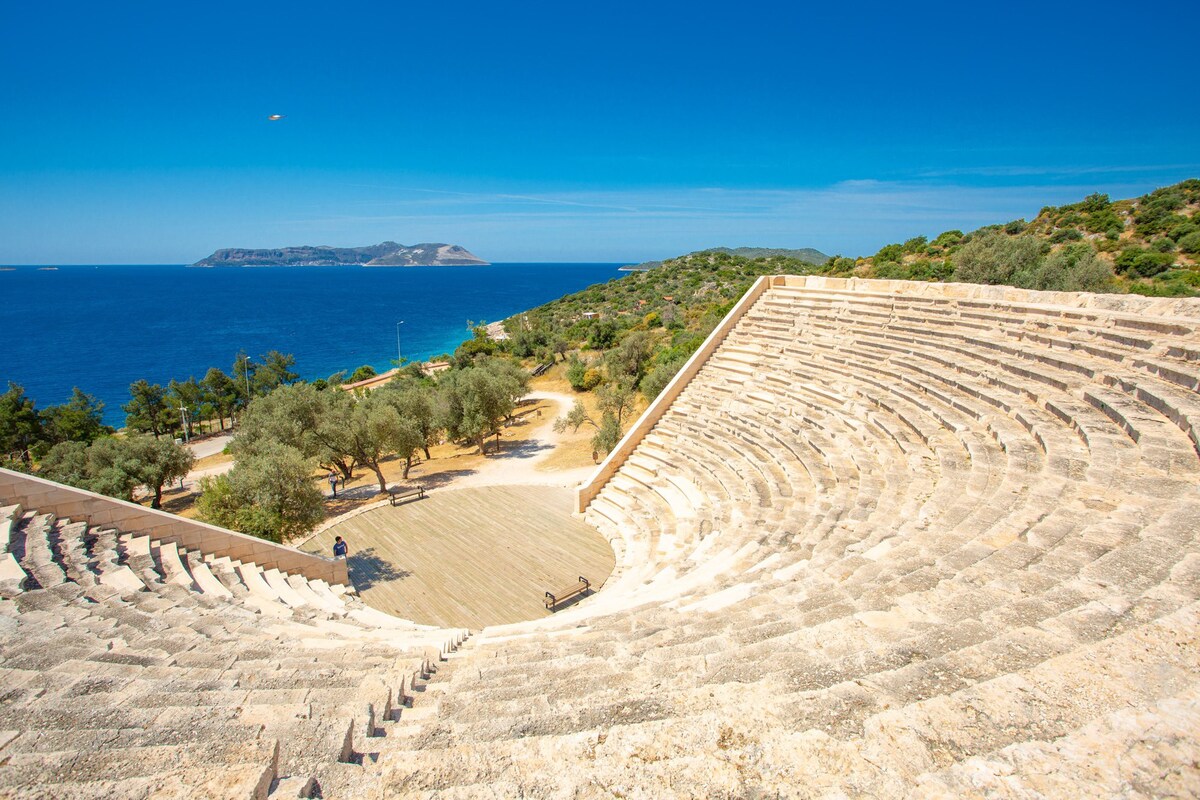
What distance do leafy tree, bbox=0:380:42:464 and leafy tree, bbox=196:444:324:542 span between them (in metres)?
30.7

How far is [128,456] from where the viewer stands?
20.7 meters

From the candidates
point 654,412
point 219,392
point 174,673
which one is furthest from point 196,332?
point 174,673

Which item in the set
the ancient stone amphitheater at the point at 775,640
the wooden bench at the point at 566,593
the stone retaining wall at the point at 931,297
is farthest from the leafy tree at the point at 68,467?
the stone retaining wall at the point at 931,297

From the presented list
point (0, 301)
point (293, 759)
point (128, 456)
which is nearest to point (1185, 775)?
point (293, 759)

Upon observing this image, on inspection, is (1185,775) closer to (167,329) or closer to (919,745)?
(919,745)

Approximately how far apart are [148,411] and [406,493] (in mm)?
33492

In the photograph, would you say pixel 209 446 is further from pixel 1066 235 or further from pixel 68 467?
pixel 1066 235

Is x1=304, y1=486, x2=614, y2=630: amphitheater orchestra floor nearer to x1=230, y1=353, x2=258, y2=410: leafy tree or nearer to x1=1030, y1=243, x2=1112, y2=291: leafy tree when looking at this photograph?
x1=1030, y1=243, x2=1112, y2=291: leafy tree

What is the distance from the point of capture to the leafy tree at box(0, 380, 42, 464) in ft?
102

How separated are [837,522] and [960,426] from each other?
341cm

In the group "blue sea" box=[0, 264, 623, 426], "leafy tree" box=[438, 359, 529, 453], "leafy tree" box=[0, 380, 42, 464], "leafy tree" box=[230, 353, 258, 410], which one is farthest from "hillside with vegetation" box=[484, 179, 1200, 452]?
"blue sea" box=[0, 264, 623, 426]

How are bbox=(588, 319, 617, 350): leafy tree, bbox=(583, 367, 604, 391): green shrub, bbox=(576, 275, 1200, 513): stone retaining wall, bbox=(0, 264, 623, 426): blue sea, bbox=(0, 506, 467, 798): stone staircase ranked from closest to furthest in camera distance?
1. bbox=(0, 506, 467, 798): stone staircase
2. bbox=(576, 275, 1200, 513): stone retaining wall
3. bbox=(583, 367, 604, 391): green shrub
4. bbox=(588, 319, 617, 350): leafy tree
5. bbox=(0, 264, 623, 426): blue sea

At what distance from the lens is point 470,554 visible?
13.2m

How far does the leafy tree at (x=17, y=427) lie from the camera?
102 ft
